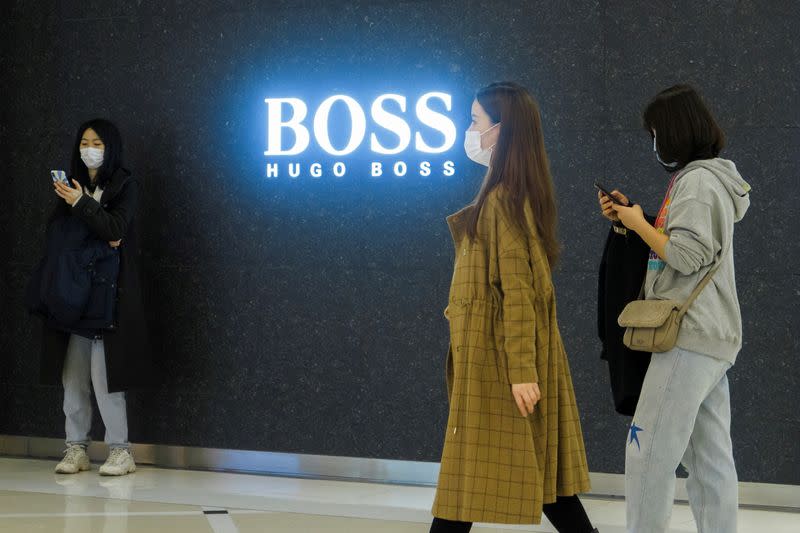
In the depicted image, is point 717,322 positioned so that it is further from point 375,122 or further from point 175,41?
point 175,41

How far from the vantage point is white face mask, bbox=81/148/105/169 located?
532 centimetres

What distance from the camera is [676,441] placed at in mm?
2980

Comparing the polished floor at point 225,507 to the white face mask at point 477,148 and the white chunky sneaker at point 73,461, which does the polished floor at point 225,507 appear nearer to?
the white chunky sneaker at point 73,461

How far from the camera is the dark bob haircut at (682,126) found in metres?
3.08

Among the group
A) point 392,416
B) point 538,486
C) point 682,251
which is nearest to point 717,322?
point 682,251

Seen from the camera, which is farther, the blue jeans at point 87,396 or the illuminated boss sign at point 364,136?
the blue jeans at point 87,396

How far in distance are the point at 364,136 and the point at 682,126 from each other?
91.9 inches

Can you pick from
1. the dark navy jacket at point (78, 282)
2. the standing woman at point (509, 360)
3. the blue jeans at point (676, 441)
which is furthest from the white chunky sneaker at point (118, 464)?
the blue jeans at point (676, 441)

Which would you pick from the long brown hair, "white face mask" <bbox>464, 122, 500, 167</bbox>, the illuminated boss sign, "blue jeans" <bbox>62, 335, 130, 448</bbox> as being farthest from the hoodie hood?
"blue jeans" <bbox>62, 335, 130, 448</bbox>

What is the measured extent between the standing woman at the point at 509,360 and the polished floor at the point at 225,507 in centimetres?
122

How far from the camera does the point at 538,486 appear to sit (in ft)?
9.86

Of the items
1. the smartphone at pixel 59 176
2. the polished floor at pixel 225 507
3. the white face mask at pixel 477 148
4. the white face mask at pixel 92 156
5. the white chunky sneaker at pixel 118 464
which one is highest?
the white face mask at pixel 92 156

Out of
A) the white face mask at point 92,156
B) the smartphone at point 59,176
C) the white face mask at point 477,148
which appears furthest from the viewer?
the white face mask at point 92,156

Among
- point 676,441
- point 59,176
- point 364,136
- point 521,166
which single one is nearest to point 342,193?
point 364,136
